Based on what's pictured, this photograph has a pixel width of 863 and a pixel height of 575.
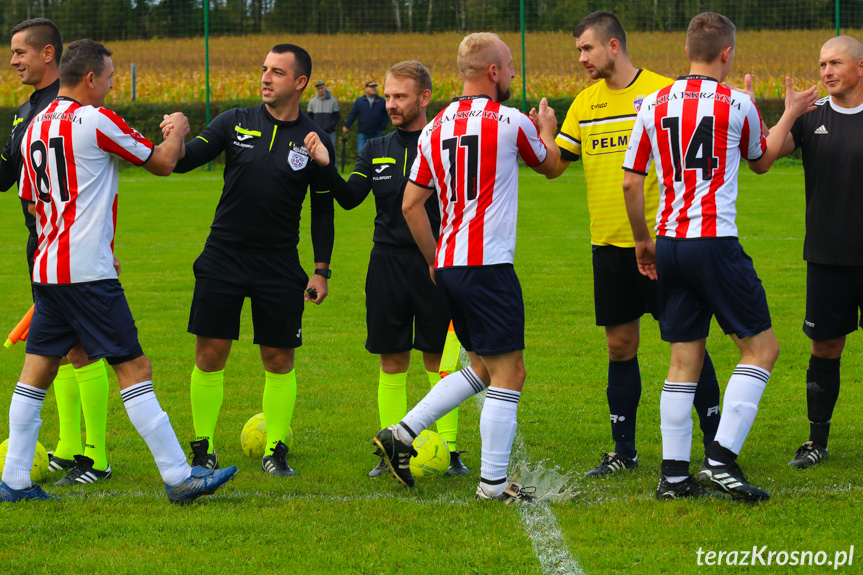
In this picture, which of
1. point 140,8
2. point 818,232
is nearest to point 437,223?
point 818,232

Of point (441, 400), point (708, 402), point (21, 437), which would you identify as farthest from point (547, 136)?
point (21, 437)

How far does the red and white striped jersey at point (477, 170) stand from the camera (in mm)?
4707

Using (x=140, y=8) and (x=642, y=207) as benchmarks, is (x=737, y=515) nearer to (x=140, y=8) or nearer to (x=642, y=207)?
(x=642, y=207)

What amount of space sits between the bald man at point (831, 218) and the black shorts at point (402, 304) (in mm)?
2149

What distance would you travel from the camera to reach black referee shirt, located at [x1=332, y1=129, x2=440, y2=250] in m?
5.63

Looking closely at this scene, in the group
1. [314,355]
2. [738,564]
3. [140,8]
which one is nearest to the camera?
[738,564]

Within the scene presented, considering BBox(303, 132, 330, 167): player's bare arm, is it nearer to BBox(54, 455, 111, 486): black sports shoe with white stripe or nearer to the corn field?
BBox(54, 455, 111, 486): black sports shoe with white stripe

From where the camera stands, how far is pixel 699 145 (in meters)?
4.62

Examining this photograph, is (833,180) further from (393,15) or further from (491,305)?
(393,15)

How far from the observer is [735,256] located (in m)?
4.64

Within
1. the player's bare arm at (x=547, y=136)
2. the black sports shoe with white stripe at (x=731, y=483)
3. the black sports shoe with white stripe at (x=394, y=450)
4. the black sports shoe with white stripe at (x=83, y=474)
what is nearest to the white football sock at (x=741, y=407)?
the black sports shoe with white stripe at (x=731, y=483)

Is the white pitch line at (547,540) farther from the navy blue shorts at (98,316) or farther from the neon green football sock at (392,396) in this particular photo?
the navy blue shorts at (98,316)

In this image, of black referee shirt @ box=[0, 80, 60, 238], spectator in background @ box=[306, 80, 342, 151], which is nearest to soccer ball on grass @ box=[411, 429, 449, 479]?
black referee shirt @ box=[0, 80, 60, 238]

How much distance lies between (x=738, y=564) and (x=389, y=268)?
2.62 m
